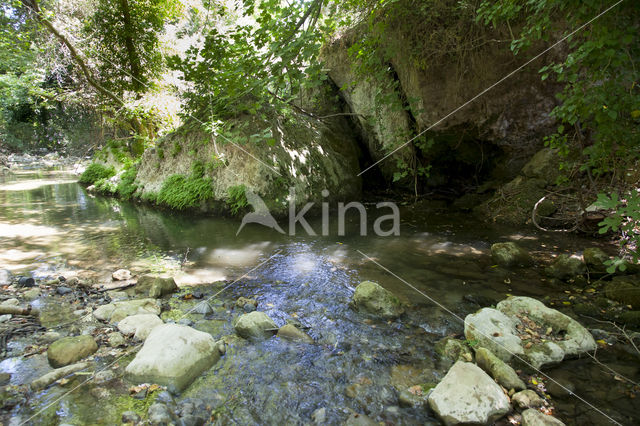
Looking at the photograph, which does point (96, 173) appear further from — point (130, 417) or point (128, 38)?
point (130, 417)

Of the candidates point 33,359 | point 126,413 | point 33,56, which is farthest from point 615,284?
point 33,56

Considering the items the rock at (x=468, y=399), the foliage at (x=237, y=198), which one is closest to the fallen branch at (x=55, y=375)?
the rock at (x=468, y=399)

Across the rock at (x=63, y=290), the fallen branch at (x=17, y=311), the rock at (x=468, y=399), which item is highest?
the rock at (x=63, y=290)

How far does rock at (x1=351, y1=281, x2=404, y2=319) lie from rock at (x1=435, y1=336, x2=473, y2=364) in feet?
2.11

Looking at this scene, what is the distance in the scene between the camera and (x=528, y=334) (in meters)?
3.05

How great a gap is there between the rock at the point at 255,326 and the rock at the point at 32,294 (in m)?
2.49

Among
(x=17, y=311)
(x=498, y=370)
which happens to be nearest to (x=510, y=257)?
(x=498, y=370)

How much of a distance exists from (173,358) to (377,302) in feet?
6.88

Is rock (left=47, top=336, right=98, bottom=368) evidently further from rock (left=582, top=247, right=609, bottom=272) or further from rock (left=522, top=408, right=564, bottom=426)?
rock (left=582, top=247, right=609, bottom=272)

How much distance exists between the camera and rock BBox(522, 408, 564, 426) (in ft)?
6.89

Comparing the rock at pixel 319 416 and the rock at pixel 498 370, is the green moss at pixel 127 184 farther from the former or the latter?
the rock at pixel 498 370

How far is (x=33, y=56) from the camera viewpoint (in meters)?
Result: 13.1

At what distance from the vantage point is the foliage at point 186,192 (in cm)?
847

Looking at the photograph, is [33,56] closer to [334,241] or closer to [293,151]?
[293,151]
